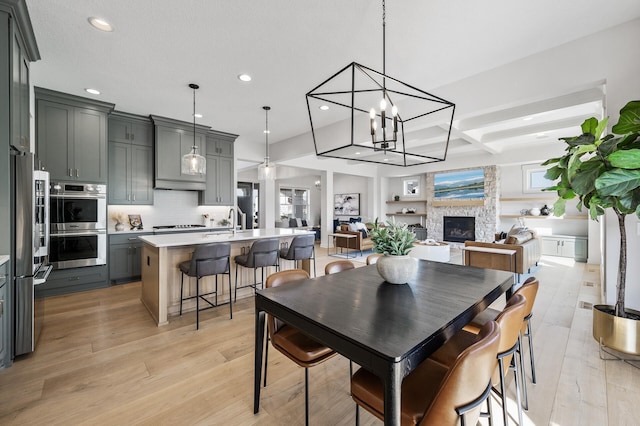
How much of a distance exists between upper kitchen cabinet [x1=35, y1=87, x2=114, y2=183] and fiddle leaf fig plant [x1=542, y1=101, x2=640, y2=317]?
19.1 ft

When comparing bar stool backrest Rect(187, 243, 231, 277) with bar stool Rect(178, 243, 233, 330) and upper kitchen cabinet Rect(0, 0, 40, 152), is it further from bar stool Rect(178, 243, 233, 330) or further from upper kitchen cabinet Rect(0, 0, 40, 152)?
upper kitchen cabinet Rect(0, 0, 40, 152)

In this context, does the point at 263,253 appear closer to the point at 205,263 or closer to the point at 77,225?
the point at 205,263

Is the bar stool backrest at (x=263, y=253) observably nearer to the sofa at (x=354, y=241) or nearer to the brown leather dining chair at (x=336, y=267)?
the brown leather dining chair at (x=336, y=267)

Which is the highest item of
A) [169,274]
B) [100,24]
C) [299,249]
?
[100,24]

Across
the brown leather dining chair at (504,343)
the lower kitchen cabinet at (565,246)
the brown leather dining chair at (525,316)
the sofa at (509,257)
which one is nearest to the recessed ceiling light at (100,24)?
the brown leather dining chair at (504,343)

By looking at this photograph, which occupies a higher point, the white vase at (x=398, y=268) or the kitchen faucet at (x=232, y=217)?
the kitchen faucet at (x=232, y=217)

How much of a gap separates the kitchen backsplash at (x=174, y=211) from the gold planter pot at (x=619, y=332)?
595 centimetres

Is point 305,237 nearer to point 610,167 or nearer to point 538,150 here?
point 610,167

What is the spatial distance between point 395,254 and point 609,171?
5.50ft

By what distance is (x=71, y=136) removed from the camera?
4.06 m

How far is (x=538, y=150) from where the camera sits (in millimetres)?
6957

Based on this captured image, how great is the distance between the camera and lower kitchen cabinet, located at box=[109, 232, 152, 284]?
445 cm

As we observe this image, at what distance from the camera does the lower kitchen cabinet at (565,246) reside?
6441mm

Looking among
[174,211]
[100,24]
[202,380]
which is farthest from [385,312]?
[174,211]
